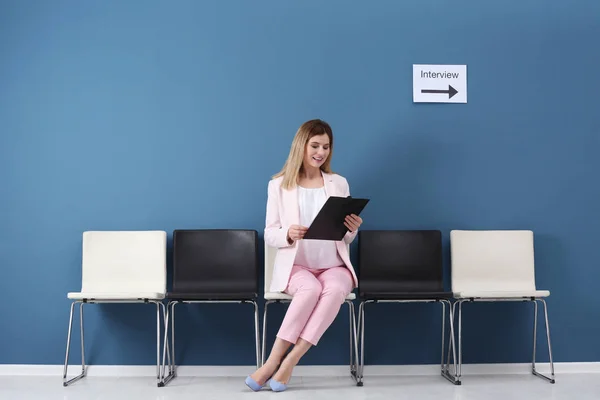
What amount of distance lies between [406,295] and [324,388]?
0.65m

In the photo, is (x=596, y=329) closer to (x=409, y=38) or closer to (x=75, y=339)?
(x=409, y=38)

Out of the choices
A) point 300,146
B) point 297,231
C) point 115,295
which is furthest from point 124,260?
point 300,146

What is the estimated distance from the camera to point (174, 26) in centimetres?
371

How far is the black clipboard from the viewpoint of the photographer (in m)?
2.92

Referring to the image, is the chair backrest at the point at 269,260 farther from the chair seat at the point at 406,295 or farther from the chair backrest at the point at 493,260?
the chair backrest at the point at 493,260

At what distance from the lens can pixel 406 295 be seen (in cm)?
321

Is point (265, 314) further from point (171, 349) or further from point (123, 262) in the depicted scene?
point (123, 262)

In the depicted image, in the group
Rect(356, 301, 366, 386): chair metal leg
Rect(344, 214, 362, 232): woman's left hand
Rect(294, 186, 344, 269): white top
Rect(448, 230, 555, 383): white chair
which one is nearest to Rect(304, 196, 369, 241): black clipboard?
Rect(344, 214, 362, 232): woman's left hand

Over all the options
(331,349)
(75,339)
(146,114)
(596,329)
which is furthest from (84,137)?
(596,329)

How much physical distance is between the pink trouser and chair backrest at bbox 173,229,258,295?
47 cm

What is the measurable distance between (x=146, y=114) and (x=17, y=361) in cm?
166

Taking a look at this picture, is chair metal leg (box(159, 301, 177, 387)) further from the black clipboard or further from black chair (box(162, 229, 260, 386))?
the black clipboard

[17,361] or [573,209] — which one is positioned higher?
[573,209]

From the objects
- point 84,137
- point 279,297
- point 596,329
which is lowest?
point 596,329
